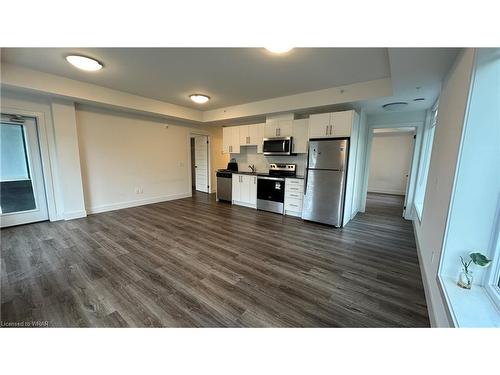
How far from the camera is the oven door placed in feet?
14.9

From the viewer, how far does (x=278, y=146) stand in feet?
14.9

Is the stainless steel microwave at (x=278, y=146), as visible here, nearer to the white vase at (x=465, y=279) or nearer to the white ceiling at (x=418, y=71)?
the white ceiling at (x=418, y=71)

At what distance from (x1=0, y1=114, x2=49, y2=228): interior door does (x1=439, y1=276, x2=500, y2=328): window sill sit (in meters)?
5.88

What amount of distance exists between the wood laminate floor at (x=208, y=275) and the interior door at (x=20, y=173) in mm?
309

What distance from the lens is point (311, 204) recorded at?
3.99 m

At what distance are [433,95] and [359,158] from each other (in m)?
1.59

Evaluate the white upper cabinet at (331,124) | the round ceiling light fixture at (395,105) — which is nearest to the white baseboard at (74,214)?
the white upper cabinet at (331,124)

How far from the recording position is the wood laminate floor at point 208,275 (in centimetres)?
162

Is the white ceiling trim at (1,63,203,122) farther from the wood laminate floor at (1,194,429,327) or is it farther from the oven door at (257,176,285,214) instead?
the oven door at (257,176,285,214)

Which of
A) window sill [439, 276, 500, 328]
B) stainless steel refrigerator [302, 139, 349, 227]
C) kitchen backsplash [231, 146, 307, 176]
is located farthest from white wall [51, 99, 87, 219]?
window sill [439, 276, 500, 328]

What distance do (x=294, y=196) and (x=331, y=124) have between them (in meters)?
1.67

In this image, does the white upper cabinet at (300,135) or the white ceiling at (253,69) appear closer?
the white ceiling at (253,69)
